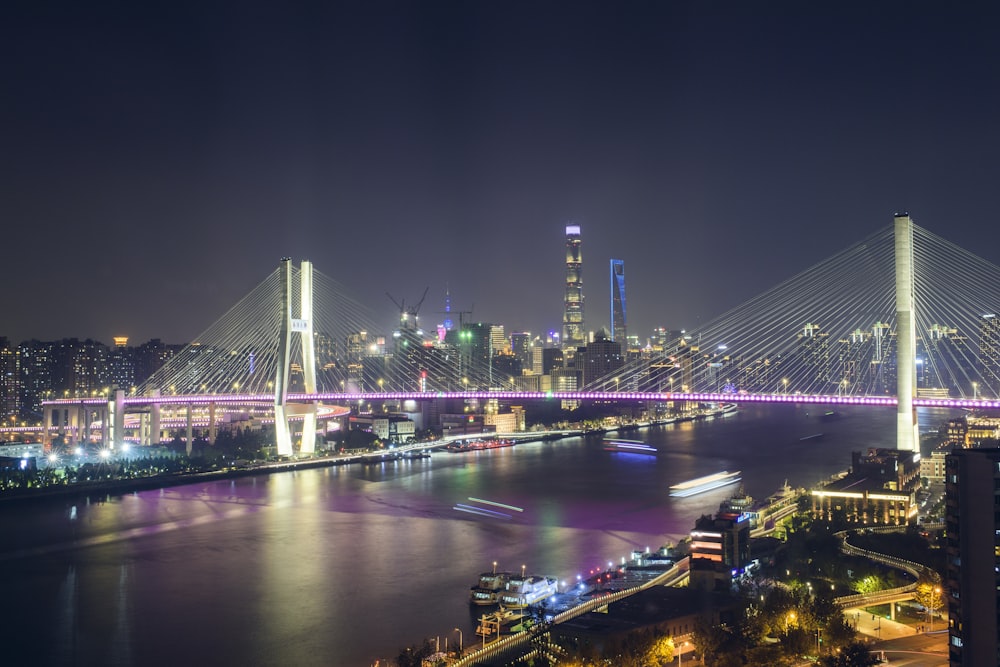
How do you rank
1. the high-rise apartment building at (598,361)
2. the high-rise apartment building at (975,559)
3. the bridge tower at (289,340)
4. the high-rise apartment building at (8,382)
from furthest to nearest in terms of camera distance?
1. the high-rise apartment building at (598,361)
2. the high-rise apartment building at (8,382)
3. the bridge tower at (289,340)
4. the high-rise apartment building at (975,559)

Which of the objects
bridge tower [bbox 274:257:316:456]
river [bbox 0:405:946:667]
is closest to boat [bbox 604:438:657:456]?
river [bbox 0:405:946:667]

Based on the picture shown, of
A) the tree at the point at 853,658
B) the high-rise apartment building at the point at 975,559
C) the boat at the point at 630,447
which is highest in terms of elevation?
the high-rise apartment building at the point at 975,559

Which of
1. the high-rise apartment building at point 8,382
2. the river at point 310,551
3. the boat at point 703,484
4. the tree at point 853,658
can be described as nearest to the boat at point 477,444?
the river at point 310,551

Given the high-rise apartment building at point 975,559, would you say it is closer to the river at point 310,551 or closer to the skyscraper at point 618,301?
the river at point 310,551

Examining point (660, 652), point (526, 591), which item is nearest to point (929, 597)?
point (660, 652)

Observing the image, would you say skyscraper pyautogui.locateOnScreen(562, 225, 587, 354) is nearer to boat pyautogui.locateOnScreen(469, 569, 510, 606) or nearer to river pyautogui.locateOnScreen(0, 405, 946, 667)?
river pyautogui.locateOnScreen(0, 405, 946, 667)

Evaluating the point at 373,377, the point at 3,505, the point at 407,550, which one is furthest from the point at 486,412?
the point at 407,550
